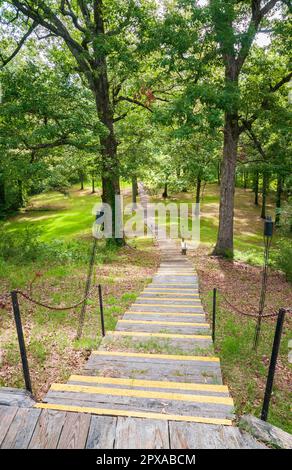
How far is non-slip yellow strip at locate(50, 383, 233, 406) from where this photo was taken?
3404 mm

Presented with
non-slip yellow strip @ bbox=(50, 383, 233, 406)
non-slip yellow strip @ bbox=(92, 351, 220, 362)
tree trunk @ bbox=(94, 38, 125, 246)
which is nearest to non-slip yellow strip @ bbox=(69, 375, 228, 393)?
non-slip yellow strip @ bbox=(50, 383, 233, 406)

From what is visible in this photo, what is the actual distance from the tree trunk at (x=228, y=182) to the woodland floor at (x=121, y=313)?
2.97ft

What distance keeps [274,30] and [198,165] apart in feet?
27.1

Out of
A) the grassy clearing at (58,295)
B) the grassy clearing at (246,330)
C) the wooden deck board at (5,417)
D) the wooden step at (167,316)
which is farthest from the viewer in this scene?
the wooden step at (167,316)

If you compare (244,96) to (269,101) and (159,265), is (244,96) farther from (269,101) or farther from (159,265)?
(159,265)

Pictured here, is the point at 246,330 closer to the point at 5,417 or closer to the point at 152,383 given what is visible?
the point at 152,383

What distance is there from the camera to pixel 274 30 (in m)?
10.1

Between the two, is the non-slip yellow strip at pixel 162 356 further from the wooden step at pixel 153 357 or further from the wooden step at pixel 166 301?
the wooden step at pixel 166 301

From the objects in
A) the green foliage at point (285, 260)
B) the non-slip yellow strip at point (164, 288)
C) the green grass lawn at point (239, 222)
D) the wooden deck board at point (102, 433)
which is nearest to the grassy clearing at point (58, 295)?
the non-slip yellow strip at point (164, 288)

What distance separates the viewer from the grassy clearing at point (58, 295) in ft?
15.6
